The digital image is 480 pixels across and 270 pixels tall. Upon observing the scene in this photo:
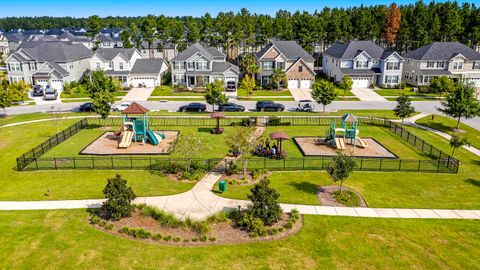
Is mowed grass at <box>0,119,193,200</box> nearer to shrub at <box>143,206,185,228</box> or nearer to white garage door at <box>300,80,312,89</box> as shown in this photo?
shrub at <box>143,206,185,228</box>

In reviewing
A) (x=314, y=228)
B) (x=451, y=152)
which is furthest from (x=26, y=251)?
(x=451, y=152)

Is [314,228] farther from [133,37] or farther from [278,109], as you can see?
[133,37]

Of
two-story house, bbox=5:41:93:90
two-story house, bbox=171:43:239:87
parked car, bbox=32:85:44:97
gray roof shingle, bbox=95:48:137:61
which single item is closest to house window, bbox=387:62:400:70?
two-story house, bbox=171:43:239:87

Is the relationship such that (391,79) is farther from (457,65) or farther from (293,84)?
(293,84)

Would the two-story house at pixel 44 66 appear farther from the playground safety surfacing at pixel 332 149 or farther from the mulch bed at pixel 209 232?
the mulch bed at pixel 209 232

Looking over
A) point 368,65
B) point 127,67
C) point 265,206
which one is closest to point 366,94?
point 368,65
